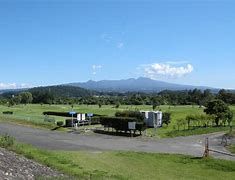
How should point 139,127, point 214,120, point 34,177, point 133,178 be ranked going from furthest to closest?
1. point 214,120
2. point 139,127
3. point 133,178
4. point 34,177

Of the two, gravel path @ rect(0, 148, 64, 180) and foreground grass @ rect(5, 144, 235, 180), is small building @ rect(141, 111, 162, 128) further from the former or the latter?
gravel path @ rect(0, 148, 64, 180)

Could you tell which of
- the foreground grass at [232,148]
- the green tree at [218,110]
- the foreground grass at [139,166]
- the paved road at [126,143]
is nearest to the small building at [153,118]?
the green tree at [218,110]

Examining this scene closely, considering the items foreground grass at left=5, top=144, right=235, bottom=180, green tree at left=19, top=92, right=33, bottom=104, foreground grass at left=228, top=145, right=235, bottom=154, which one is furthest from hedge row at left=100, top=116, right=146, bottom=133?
green tree at left=19, top=92, right=33, bottom=104

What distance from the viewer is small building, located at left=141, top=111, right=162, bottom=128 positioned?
156 feet

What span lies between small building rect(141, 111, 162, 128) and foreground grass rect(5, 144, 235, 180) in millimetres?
21185

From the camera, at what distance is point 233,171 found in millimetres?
20516

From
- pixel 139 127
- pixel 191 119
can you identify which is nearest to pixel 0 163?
pixel 139 127

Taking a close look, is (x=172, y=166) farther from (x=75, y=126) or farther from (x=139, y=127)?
(x=75, y=126)

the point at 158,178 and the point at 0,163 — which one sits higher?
the point at 0,163

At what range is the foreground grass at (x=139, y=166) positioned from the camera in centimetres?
1792

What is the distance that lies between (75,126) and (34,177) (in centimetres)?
3374

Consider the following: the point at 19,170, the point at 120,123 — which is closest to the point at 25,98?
the point at 120,123

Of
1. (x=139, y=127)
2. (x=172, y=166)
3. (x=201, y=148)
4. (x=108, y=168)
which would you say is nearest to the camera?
(x=108, y=168)

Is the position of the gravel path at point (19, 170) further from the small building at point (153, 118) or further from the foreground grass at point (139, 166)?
the small building at point (153, 118)
